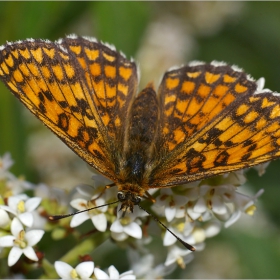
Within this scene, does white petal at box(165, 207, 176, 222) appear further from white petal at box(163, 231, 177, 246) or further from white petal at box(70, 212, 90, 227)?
white petal at box(70, 212, 90, 227)

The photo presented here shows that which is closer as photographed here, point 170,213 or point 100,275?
point 100,275

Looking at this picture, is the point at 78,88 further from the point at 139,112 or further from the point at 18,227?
the point at 18,227

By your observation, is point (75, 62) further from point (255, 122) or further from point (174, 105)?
point (255, 122)

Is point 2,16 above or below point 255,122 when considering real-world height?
above

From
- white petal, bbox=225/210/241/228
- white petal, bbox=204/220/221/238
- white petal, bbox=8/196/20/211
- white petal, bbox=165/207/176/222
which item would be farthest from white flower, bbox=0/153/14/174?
white petal, bbox=225/210/241/228

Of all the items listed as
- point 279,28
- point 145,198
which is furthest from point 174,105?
point 279,28

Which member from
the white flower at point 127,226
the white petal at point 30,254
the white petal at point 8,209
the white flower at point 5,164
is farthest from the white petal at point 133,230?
the white flower at point 5,164

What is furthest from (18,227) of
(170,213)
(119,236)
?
(170,213)
